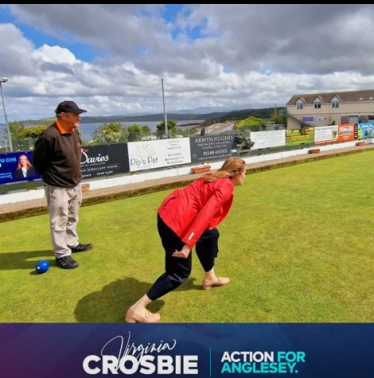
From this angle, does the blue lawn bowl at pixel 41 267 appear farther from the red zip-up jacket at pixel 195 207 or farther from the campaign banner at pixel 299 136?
the campaign banner at pixel 299 136

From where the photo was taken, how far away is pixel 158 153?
12102 mm

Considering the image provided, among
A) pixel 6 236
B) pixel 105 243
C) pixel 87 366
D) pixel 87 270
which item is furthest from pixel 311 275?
pixel 6 236

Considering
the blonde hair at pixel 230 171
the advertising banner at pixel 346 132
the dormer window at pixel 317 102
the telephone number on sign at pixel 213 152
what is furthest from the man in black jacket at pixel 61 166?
the dormer window at pixel 317 102

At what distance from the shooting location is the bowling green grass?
2891 mm

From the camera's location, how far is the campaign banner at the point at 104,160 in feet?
33.2

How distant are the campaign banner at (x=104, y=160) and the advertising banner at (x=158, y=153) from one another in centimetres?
33

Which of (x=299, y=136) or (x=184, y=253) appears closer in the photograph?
(x=184, y=253)

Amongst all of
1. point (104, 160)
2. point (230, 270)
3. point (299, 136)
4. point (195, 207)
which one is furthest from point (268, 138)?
point (195, 207)

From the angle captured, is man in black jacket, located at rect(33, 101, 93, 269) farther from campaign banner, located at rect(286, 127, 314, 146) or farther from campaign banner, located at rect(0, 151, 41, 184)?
campaign banner, located at rect(286, 127, 314, 146)

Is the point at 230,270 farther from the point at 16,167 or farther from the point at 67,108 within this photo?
the point at 16,167

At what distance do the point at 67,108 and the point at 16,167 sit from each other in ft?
21.1

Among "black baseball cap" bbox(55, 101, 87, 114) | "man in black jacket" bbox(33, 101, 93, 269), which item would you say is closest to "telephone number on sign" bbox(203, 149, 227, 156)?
"man in black jacket" bbox(33, 101, 93, 269)

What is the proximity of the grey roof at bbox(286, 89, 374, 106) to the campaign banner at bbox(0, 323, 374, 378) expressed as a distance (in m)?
61.7

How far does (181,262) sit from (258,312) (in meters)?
0.92
